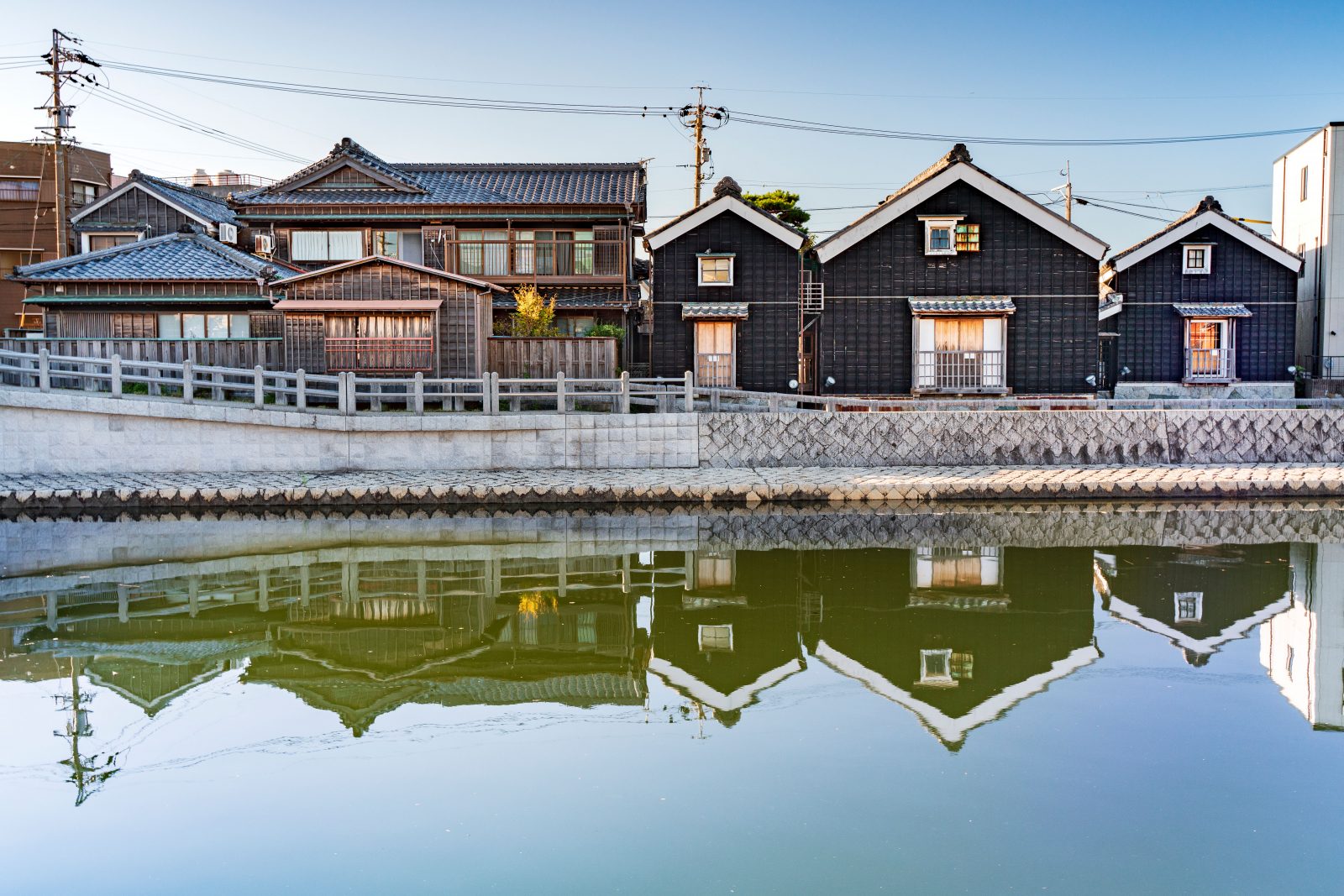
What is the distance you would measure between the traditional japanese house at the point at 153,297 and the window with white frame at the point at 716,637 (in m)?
17.0

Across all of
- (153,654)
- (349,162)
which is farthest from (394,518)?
(349,162)

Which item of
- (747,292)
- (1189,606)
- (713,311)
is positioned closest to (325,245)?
(713,311)

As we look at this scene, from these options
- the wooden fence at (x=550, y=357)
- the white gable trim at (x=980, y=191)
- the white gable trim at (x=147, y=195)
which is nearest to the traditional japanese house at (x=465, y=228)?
the white gable trim at (x=147, y=195)

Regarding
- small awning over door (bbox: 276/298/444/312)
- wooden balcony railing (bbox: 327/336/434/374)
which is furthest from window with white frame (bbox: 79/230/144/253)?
→ wooden balcony railing (bbox: 327/336/434/374)

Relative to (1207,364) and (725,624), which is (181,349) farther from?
(1207,364)

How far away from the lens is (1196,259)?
1125 inches

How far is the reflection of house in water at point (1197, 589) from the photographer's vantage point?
→ 1107 cm

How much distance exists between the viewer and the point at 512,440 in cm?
2050

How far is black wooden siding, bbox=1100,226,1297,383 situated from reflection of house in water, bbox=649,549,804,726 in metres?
18.7

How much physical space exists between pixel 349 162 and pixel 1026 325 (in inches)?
753

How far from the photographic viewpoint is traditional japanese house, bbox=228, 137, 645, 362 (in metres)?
28.0

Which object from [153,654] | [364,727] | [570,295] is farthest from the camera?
[570,295]

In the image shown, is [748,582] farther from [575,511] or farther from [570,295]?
[570,295]

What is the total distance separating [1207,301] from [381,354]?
890 inches
